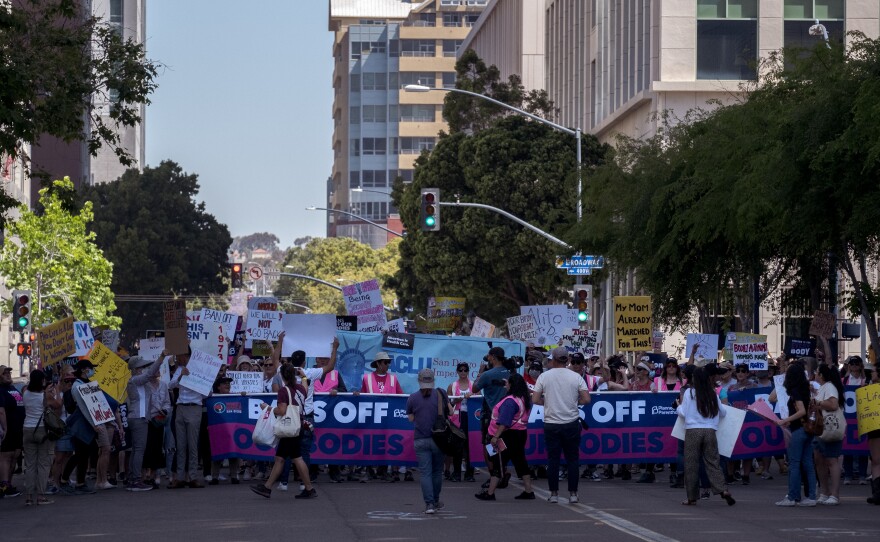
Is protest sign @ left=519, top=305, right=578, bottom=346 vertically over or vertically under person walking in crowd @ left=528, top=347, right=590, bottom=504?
over

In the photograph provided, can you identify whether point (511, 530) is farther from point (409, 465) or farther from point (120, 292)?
point (120, 292)

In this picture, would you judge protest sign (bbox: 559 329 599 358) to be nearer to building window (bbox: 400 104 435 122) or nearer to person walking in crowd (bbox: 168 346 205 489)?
person walking in crowd (bbox: 168 346 205 489)

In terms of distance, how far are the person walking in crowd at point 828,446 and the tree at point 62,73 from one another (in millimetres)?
10281

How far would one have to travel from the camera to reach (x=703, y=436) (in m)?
17.1

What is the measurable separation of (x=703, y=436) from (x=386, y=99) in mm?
159190

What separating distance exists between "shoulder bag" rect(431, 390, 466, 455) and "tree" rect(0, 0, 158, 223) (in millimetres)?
7124

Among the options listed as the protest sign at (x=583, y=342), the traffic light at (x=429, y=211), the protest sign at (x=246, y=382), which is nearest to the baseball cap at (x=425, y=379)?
the protest sign at (x=246, y=382)

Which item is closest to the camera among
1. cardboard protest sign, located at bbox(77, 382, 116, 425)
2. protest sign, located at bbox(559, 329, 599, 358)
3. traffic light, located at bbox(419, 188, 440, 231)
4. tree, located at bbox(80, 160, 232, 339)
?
cardboard protest sign, located at bbox(77, 382, 116, 425)

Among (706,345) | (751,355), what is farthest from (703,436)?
(706,345)

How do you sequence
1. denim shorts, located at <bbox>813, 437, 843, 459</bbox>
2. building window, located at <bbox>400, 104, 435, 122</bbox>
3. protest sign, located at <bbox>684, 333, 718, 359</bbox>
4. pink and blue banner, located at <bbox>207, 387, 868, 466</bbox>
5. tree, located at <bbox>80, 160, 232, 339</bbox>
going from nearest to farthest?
denim shorts, located at <bbox>813, 437, 843, 459</bbox>
pink and blue banner, located at <bbox>207, 387, 868, 466</bbox>
protest sign, located at <bbox>684, 333, 718, 359</bbox>
tree, located at <bbox>80, 160, 232, 339</bbox>
building window, located at <bbox>400, 104, 435, 122</bbox>

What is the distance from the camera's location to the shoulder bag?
1669 centimetres

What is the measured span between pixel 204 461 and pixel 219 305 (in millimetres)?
101673

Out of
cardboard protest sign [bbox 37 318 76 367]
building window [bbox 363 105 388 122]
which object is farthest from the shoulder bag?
building window [bbox 363 105 388 122]

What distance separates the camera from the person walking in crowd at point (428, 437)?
1633cm
